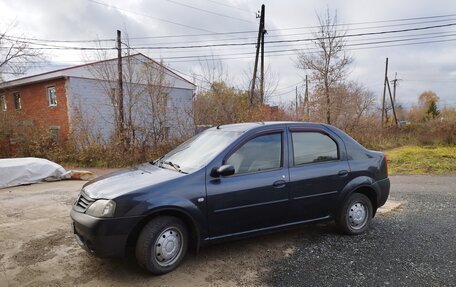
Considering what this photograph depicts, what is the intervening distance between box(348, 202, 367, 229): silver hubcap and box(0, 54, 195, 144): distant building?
10.0 meters

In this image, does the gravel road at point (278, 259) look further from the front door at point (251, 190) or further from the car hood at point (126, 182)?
the car hood at point (126, 182)

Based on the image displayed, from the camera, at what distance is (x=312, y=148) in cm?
443

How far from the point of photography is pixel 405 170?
11.3 metres

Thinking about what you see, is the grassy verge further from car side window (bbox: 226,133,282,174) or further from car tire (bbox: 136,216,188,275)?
car tire (bbox: 136,216,188,275)

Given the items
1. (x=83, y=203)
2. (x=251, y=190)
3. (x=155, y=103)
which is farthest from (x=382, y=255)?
(x=155, y=103)

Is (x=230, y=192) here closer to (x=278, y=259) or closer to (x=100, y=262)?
(x=278, y=259)

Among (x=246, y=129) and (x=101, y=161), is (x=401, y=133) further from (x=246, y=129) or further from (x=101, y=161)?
(x=246, y=129)

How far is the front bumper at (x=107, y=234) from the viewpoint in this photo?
3.21 metres

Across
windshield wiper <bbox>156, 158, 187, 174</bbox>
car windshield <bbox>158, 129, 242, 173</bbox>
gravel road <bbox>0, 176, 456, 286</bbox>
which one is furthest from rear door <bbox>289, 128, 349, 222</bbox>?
windshield wiper <bbox>156, 158, 187, 174</bbox>

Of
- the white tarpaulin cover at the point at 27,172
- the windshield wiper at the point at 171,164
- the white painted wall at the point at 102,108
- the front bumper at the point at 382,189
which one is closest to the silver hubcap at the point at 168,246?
the windshield wiper at the point at 171,164

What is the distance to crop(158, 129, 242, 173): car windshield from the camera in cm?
390

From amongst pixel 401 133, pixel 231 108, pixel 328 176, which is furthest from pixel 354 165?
pixel 401 133

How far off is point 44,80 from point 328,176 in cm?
2335

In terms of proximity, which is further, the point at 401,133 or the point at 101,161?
the point at 401,133
